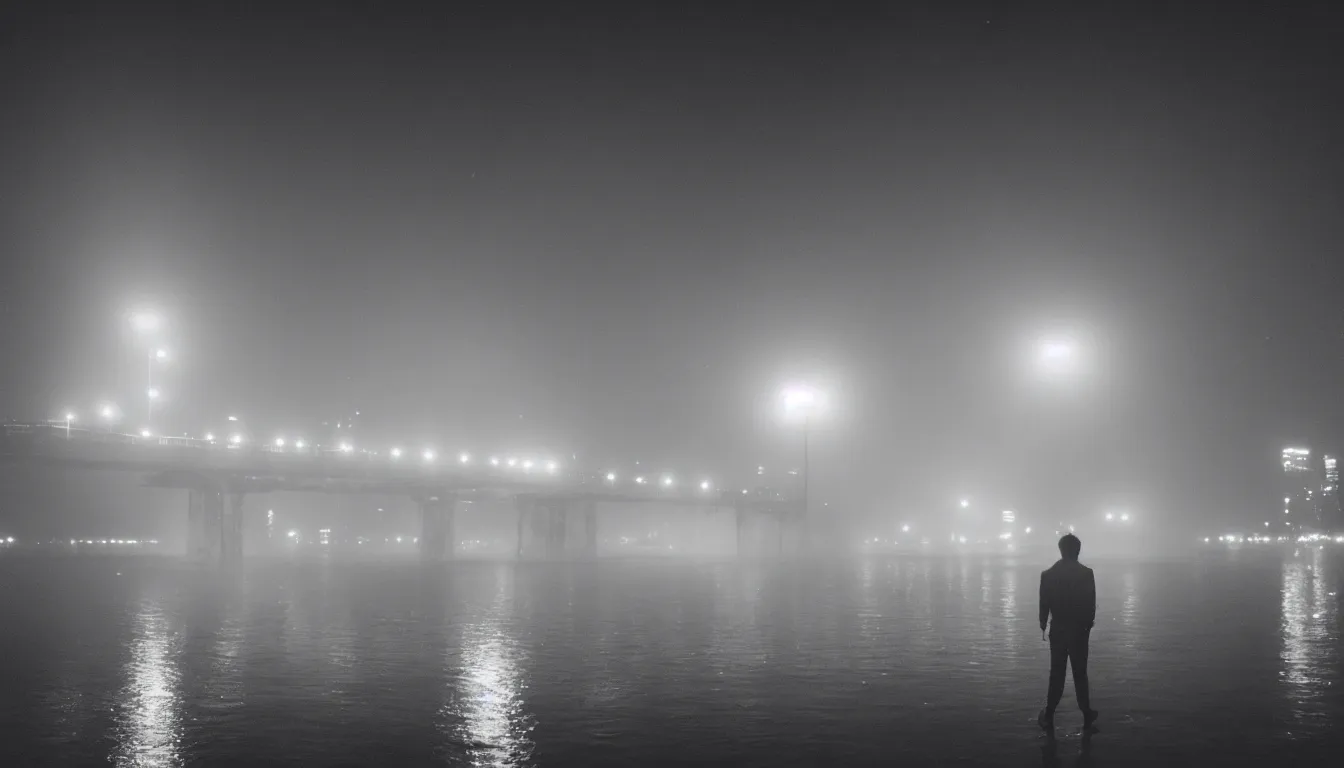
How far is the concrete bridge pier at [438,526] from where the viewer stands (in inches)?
4847

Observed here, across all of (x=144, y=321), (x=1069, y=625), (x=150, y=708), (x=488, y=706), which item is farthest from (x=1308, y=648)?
(x=144, y=321)

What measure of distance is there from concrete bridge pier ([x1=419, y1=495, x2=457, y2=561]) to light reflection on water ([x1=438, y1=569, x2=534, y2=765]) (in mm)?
97423

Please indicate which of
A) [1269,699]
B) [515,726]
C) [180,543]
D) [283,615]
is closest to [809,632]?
[1269,699]

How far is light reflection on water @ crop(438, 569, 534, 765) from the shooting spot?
14.1 metres

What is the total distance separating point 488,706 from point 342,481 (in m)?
110

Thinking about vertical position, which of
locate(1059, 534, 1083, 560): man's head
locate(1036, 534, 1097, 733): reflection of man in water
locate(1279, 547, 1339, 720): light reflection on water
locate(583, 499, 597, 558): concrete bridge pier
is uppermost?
locate(1059, 534, 1083, 560): man's head

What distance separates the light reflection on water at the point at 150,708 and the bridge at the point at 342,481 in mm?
69828

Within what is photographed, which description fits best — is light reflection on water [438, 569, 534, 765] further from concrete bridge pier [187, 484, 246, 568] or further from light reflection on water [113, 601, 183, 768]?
concrete bridge pier [187, 484, 246, 568]

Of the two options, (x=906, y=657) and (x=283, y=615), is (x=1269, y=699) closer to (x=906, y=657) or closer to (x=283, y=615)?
(x=906, y=657)

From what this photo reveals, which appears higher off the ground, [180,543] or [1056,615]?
[1056,615]

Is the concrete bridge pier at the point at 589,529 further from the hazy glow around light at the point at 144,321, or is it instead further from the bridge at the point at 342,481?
the hazy glow around light at the point at 144,321

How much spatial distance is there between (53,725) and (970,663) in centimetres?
1708

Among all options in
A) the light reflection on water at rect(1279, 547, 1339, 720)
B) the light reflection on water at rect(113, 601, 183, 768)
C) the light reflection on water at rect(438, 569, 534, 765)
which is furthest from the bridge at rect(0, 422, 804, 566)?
the light reflection on water at rect(1279, 547, 1339, 720)

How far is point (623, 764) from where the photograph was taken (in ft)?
43.4
